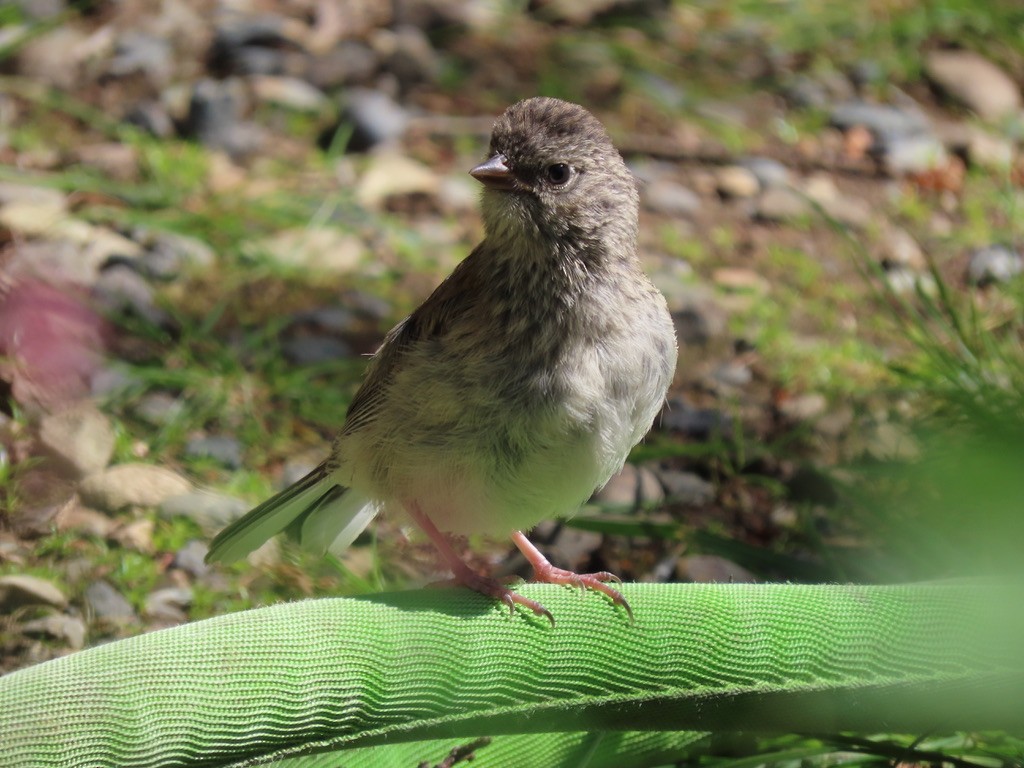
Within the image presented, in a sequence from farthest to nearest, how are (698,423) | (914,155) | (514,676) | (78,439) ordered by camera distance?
(914,155), (698,423), (78,439), (514,676)

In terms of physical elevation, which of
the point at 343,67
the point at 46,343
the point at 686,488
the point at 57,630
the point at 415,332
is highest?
the point at 46,343

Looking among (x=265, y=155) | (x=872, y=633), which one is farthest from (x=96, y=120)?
(x=872, y=633)

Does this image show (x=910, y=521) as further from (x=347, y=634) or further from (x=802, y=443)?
(x=347, y=634)

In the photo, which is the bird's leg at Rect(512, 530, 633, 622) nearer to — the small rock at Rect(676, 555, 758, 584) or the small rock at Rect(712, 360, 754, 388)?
the small rock at Rect(676, 555, 758, 584)

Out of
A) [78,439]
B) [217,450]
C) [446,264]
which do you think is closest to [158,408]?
[217,450]

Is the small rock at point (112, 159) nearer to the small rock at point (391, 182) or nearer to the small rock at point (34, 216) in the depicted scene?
the small rock at point (34, 216)

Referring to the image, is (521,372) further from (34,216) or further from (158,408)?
(34,216)

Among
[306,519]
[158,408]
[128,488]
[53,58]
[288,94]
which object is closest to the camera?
[306,519]

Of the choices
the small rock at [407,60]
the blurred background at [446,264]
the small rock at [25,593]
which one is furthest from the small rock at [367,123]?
the small rock at [25,593]

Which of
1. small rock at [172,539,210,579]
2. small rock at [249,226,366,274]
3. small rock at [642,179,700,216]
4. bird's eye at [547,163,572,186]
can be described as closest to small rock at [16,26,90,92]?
small rock at [249,226,366,274]
